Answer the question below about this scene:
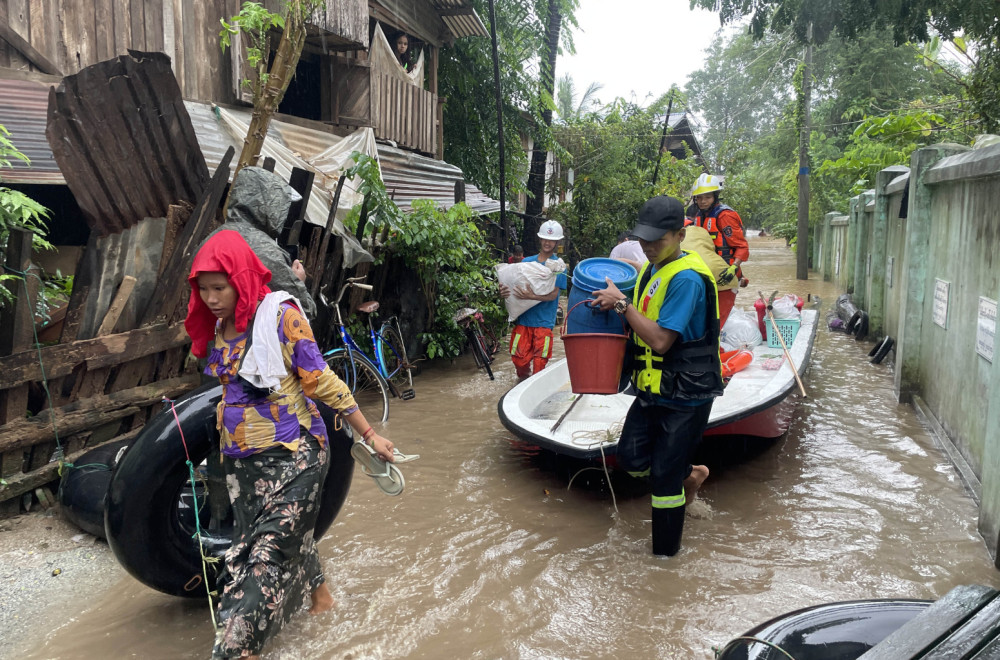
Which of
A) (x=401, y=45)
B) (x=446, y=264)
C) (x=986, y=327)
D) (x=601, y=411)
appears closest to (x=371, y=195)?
(x=446, y=264)

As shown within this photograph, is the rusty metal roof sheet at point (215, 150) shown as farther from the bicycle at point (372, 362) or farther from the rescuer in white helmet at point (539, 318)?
the rescuer in white helmet at point (539, 318)

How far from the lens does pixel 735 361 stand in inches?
277

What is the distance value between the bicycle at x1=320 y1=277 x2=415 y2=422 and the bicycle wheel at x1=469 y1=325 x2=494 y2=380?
3.40 feet

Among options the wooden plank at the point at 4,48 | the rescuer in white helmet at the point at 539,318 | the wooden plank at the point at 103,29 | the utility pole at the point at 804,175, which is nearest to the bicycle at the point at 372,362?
the rescuer in white helmet at the point at 539,318

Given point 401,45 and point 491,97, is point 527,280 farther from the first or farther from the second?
point 491,97

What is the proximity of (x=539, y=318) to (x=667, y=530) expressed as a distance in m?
3.49

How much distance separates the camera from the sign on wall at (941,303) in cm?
608

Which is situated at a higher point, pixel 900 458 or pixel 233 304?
pixel 233 304

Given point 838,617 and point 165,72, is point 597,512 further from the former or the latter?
point 165,72

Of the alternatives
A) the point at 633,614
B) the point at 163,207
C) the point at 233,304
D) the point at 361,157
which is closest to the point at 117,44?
the point at 361,157

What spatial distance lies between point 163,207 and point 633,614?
4.03m

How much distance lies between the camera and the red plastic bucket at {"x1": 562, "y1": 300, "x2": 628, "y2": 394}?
394 cm

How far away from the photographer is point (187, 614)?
11.3 feet

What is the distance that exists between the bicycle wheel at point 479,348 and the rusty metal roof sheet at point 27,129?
474cm
